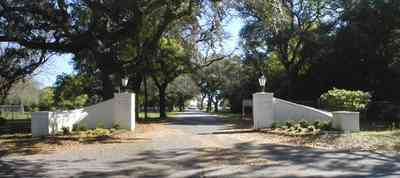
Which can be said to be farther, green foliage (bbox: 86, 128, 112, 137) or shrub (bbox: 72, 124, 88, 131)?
shrub (bbox: 72, 124, 88, 131)

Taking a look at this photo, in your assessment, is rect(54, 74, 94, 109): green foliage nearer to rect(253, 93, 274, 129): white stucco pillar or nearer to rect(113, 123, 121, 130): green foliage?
rect(113, 123, 121, 130): green foliage

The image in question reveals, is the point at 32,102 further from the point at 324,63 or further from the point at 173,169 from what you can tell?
the point at 173,169

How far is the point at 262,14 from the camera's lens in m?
19.1

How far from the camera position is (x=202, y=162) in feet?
39.4

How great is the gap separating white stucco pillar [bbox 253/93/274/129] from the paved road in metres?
7.17

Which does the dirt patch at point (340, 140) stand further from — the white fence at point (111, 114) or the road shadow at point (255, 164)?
the white fence at point (111, 114)

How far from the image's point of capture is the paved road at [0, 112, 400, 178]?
34.2ft

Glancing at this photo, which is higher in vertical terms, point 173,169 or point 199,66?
point 199,66

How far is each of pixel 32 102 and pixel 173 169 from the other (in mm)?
67177

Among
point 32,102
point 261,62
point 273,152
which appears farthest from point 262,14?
point 32,102

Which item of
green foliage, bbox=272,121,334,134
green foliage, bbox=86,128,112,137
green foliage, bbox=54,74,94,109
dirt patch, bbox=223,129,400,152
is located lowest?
dirt patch, bbox=223,129,400,152

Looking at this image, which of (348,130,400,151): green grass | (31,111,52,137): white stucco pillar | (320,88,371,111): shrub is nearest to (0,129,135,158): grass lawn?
(31,111,52,137): white stucco pillar

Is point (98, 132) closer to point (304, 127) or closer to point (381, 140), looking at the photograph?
point (304, 127)

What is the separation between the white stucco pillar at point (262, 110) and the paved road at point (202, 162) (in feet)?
23.5
